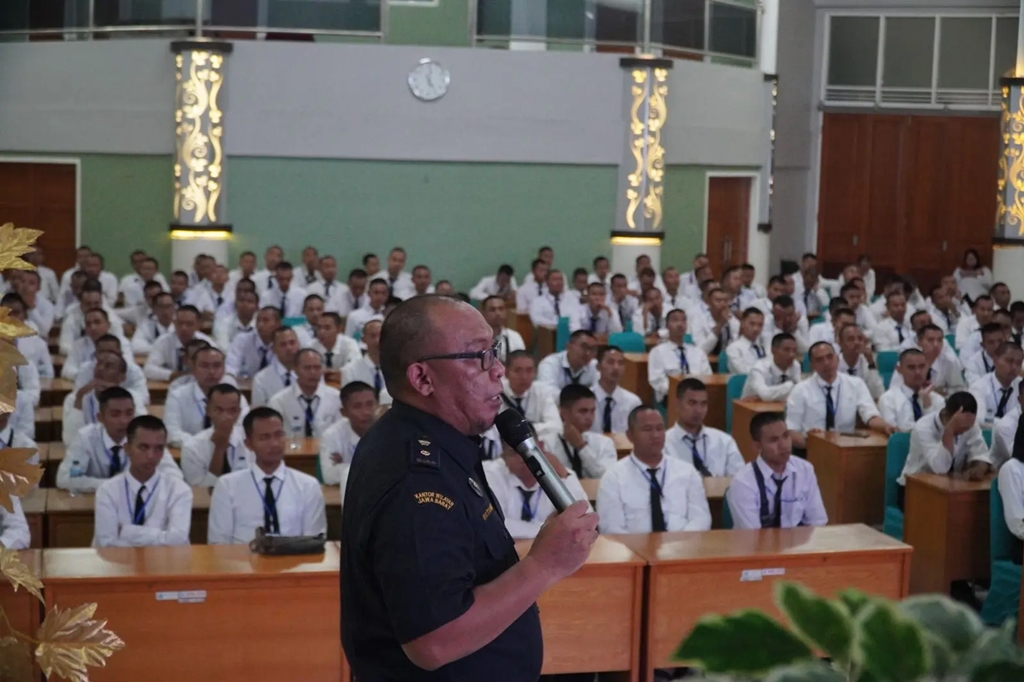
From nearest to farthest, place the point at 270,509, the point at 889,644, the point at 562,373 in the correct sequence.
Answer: the point at 889,644 → the point at 270,509 → the point at 562,373

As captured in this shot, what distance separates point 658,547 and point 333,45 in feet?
33.0

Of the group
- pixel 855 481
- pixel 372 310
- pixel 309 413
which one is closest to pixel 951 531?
pixel 855 481

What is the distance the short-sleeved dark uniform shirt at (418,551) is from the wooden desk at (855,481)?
5628 mm

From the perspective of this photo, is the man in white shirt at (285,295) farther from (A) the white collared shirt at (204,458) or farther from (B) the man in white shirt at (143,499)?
(B) the man in white shirt at (143,499)

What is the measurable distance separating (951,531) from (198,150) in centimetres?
971

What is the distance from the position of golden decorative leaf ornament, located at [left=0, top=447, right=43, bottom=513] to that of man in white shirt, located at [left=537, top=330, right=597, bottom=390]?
6937 millimetres

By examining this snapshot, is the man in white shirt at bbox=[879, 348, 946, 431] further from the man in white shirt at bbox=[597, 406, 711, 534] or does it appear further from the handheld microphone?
the handheld microphone

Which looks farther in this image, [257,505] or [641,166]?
[641,166]

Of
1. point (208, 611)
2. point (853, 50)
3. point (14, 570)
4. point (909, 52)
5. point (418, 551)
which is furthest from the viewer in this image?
point (853, 50)

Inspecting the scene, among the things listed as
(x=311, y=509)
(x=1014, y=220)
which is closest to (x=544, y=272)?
(x=1014, y=220)

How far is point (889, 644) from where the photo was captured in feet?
2.53

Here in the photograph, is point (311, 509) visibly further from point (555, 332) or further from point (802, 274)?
point (802, 274)

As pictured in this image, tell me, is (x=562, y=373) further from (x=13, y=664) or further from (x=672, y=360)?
(x=13, y=664)

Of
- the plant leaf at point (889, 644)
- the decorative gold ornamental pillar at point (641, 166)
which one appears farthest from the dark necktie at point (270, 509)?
the decorative gold ornamental pillar at point (641, 166)
